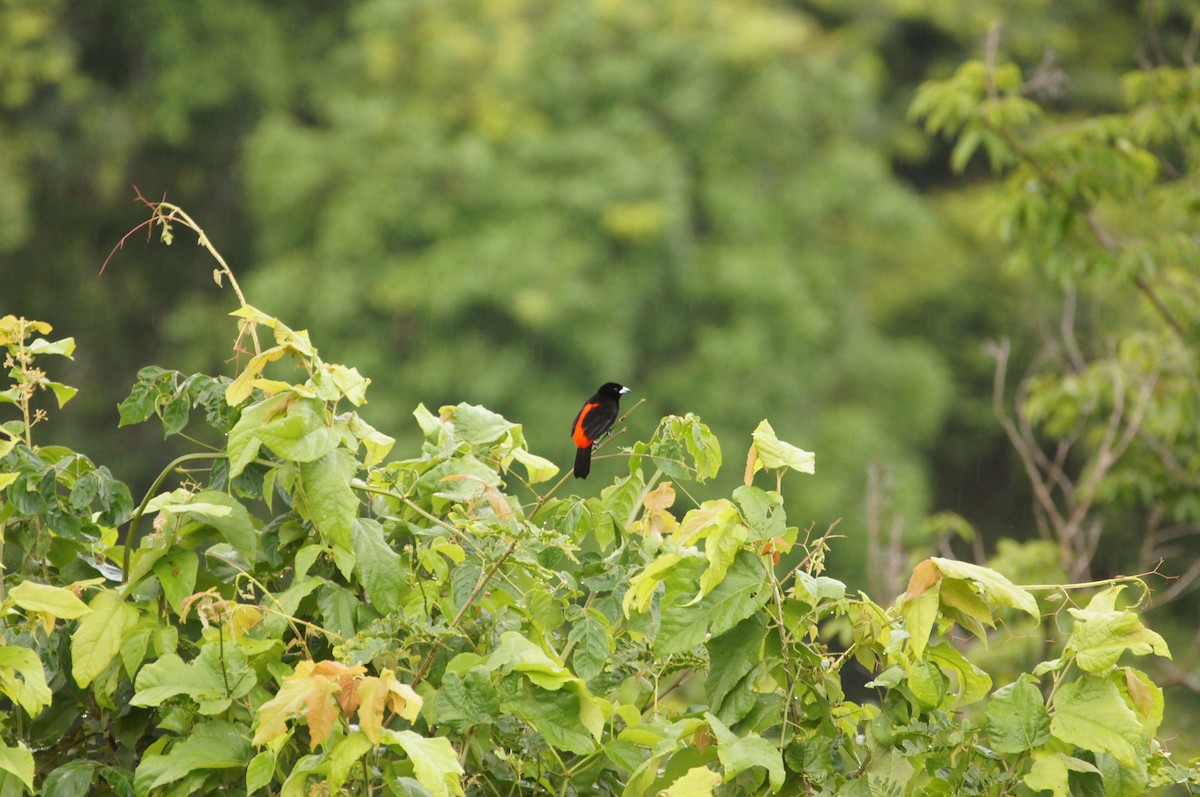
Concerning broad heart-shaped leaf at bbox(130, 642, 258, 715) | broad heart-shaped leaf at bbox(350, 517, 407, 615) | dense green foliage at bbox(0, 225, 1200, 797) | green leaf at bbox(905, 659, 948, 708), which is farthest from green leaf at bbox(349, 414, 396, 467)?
green leaf at bbox(905, 659, 948, 708)

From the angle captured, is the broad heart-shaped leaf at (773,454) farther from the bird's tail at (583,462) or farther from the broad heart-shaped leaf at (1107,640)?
the bird's tail at (583,462)

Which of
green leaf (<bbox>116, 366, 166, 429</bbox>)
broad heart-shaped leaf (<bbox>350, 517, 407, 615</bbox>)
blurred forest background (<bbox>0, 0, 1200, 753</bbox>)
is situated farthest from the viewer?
blurred forest background (<bbox>0, 0, 1200, 753</bbox>)

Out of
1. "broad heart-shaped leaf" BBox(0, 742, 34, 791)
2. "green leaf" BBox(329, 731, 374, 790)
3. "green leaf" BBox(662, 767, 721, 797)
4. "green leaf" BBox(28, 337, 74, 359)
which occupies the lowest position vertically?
"green leaf" BBox(662, 767, 721, 797)

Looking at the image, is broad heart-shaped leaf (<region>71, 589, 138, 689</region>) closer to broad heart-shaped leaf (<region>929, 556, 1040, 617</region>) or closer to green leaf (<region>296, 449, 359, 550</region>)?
green leaf (<region>296, 449, 359, 550</region>)

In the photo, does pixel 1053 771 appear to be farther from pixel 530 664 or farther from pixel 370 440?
pixel 370 440

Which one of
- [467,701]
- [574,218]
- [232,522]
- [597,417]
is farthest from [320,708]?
[574,218]

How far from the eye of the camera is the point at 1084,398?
16.8 ft

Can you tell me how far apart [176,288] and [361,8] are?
4.23 meters

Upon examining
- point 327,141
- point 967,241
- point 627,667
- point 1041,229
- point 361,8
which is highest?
point 627,667

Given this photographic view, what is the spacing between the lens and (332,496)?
1.22 meters

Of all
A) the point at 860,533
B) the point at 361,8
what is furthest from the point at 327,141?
the point at 860,533

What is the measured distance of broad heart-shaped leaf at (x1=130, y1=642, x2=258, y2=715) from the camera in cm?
119

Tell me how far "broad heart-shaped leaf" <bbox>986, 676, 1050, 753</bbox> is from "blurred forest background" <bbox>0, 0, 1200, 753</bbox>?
1113cm

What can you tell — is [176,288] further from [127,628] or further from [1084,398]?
[127,628]
